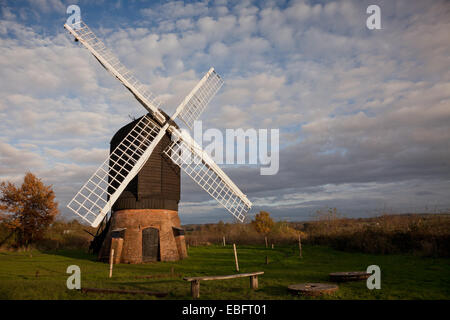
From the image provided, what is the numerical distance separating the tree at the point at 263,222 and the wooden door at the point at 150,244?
3343 centimetres

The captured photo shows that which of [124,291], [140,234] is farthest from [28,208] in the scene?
[124,291]

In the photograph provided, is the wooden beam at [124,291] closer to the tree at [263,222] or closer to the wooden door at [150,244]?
the wooden door at [150,244]

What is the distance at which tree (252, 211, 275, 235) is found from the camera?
51.4 metres

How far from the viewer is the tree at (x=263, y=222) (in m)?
51.4

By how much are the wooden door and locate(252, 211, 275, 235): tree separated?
33433mm

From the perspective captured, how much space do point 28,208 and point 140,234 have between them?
867 inches

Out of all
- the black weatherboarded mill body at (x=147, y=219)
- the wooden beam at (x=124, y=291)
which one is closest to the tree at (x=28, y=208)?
the black weatherboarded mill body at (x=147, y=219)

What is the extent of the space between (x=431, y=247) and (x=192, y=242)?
26825 millimetres

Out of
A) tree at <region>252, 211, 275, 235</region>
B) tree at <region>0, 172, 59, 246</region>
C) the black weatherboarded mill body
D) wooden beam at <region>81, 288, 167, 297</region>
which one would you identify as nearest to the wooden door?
the black weatherboarded mill body

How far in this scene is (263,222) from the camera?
171 feet

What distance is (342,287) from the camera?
33.5ft
